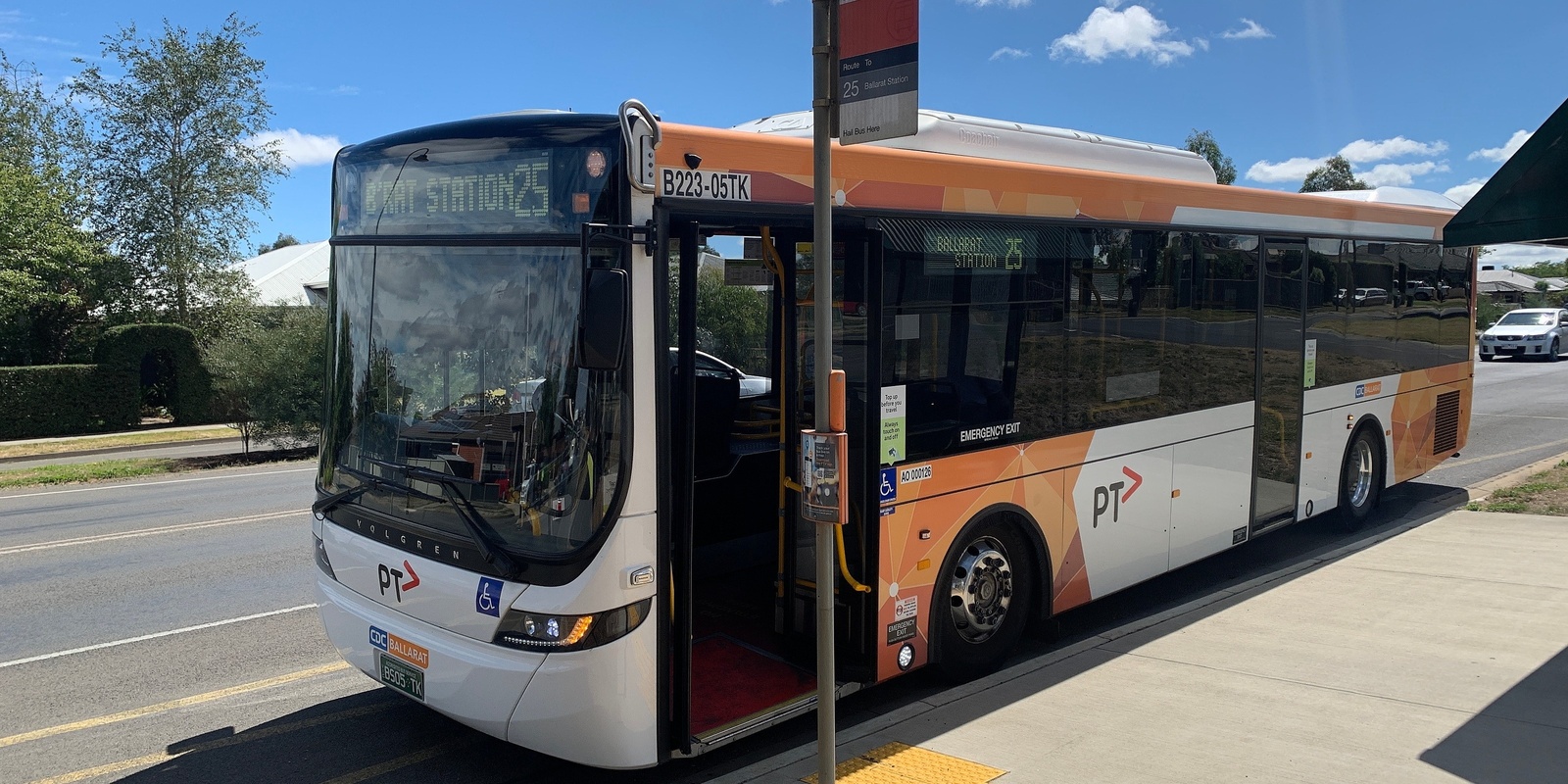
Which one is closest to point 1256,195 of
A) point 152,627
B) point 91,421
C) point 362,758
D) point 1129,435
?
point 1129,435

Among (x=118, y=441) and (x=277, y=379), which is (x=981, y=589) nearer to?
(x=277, y=379)

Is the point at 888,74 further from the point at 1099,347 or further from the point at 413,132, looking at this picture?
the point at 1099,347

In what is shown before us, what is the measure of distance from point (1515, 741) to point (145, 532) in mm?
12130

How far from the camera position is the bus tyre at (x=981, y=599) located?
5.95 metres

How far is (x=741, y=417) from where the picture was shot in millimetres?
7148

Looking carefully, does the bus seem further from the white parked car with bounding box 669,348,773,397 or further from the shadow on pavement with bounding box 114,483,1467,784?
the shadow on pavement with bounding box 114,483,1467,784

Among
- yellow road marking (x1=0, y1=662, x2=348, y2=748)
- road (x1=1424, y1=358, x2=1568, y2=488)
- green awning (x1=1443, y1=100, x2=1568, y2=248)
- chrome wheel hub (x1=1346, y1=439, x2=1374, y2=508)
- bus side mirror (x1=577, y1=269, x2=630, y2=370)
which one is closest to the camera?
bus side mirror (x1=577, y1=269, x2=630, y2=370)

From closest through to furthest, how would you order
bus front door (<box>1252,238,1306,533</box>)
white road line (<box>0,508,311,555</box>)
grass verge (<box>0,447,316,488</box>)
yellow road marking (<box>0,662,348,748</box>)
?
yellow road marking (<box>0,662,348,748</box>), bus front door (<box>1252,238,1306,533</box>), white road line (<box>0,508,311,555</box>), grass verge (<box>0,447,316,488</box>)

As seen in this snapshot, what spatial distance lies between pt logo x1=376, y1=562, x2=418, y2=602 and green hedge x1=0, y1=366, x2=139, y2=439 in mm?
27472

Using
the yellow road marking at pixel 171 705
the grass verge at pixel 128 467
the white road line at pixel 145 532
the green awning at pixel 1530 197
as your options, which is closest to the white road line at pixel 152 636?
the yellow road marking at pixel 171 705

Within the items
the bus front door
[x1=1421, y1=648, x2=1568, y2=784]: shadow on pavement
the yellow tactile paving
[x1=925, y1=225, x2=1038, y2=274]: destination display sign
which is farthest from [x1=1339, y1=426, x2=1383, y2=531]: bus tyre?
the yellow tactile paving

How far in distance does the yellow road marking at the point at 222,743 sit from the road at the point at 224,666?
0.01 m

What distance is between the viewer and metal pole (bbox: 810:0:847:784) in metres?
4.02

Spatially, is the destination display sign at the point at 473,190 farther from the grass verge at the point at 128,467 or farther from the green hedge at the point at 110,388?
the green hedge at the point at 110,388
